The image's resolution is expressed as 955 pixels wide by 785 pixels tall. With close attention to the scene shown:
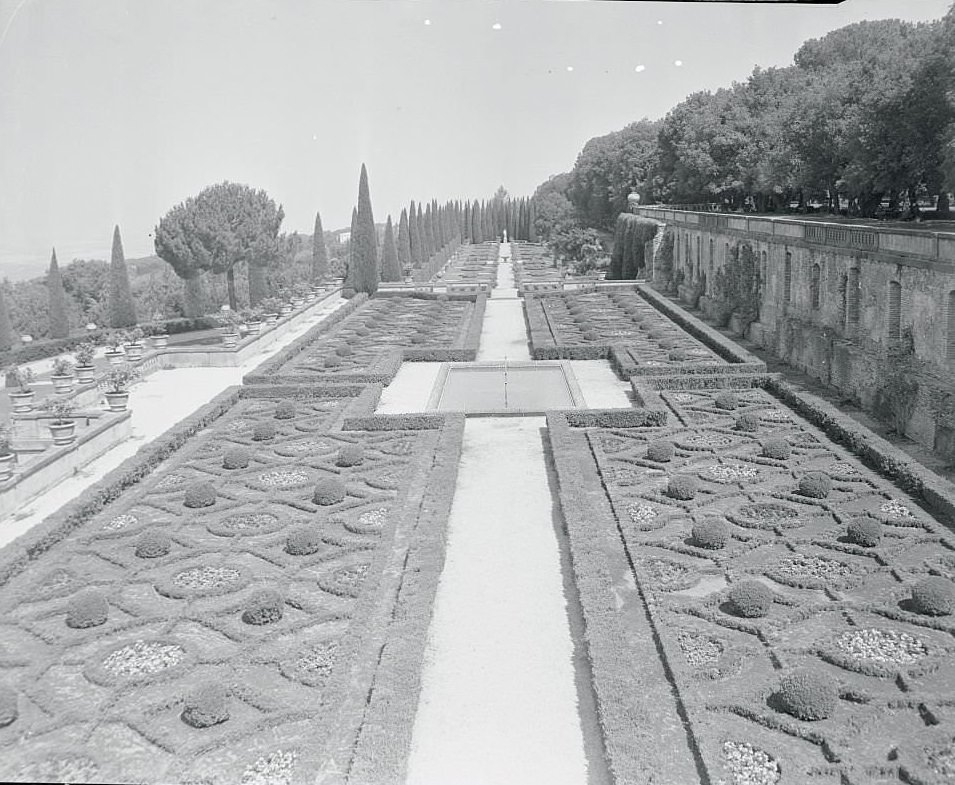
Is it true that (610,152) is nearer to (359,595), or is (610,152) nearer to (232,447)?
(232,447)

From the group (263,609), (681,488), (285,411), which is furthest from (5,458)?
(681,488)

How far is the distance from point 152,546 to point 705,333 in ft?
75.9

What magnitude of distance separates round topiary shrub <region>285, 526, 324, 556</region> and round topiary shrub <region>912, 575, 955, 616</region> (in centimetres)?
853

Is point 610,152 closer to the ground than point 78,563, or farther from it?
farther from it

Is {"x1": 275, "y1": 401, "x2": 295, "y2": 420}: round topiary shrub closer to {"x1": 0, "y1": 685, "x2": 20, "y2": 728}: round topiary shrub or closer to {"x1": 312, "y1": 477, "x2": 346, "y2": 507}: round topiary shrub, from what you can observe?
{"x1": 312, "y1": 477, "x2": 346, "y2": 507}: round topiary shrub

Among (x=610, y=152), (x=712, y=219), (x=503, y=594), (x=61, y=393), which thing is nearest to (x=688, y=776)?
(x=503, y=594)

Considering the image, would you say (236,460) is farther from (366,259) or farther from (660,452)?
(366,259)

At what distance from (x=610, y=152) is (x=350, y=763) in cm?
8391

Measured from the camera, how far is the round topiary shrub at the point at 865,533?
14555 mm

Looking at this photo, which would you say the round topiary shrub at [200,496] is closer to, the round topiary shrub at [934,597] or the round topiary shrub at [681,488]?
the round topiary shrub at [681,488]

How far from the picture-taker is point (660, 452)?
760 inches

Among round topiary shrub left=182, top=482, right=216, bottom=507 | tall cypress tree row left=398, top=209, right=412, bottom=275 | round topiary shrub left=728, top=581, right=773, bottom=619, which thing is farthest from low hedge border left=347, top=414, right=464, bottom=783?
tall cypress tree row left=398, top=209, right=412, bottom=275

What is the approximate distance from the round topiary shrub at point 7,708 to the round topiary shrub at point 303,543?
525 cm

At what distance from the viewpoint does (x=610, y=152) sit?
87.9m
